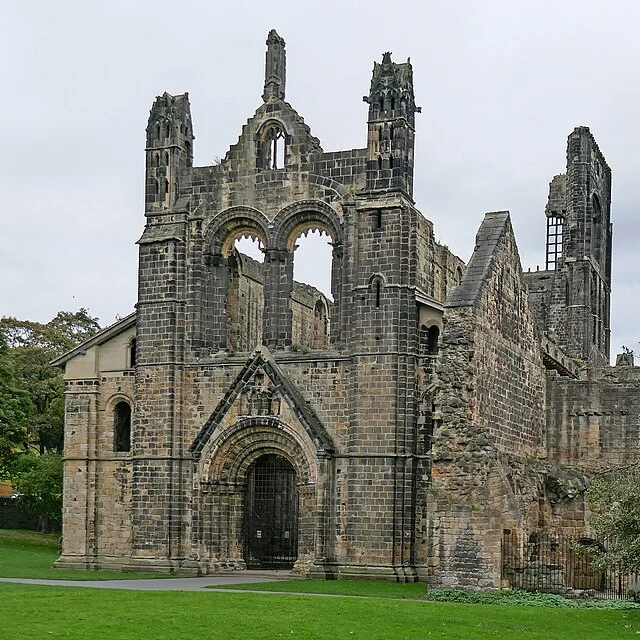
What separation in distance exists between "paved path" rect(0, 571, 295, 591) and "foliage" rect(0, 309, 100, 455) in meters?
21.9

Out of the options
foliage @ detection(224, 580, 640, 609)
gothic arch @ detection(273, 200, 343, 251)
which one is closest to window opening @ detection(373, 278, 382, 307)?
gothic arch @ detection(273, 200, 343, 251)

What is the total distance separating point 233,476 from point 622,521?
15.4 meters

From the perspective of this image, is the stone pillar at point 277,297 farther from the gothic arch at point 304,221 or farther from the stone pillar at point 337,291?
the stone pillar at point 337,291

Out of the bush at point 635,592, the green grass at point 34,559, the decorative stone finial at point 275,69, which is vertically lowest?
the green grass at point 34,559

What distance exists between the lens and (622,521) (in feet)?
80.2

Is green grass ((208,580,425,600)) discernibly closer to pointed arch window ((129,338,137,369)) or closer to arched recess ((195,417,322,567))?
arched recess ((195,417,322,567))

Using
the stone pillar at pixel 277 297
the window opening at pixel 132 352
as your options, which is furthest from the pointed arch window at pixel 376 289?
the window opening at pixel 132 352

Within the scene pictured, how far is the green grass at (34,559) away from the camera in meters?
35.2

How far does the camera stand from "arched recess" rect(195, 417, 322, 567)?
1433 inches

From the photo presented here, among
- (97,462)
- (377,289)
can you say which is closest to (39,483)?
(97,462)

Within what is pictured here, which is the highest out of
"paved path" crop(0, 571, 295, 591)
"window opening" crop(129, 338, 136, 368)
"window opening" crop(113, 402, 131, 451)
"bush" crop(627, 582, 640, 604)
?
"window opening" crop(129, 338, 136, 368)

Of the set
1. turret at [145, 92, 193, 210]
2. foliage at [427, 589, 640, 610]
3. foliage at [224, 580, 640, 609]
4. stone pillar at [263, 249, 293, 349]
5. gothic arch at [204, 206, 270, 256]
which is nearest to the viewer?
foliage at [427, 589, 640, 610]

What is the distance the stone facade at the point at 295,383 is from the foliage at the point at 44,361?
57.4ft

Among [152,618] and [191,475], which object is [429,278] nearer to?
[191,475]
